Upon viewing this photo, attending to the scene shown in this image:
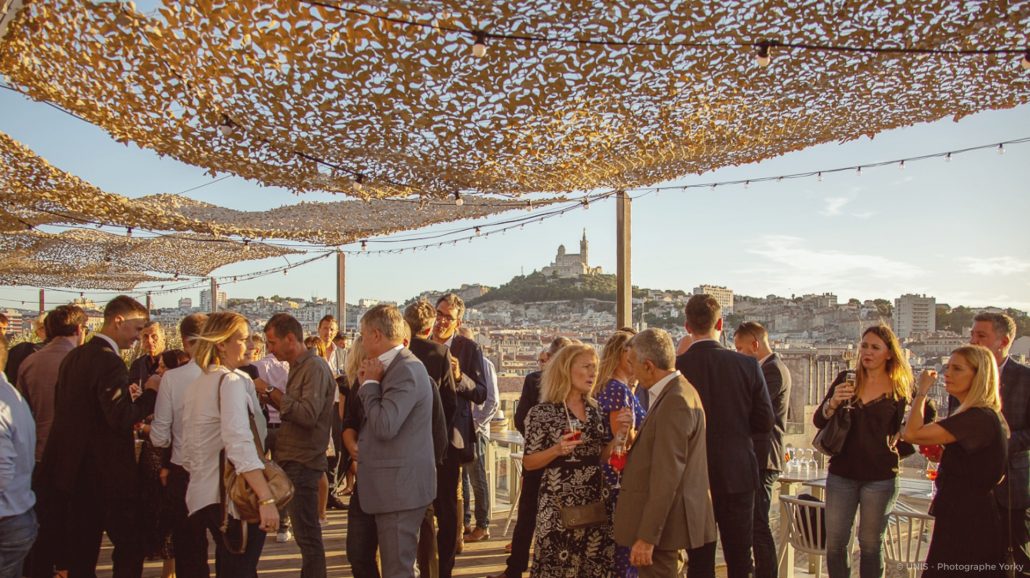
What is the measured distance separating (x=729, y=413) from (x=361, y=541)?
6.16ft

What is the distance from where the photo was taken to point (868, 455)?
3434mm

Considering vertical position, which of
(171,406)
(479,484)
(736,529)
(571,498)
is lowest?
(479,484)

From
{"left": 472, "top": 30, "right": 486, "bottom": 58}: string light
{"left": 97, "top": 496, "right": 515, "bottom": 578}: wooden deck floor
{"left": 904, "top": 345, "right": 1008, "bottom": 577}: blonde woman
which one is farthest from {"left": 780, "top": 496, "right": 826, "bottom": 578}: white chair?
{"left": 472, "top": 30, "right": 486, "bottom": 58}: string light

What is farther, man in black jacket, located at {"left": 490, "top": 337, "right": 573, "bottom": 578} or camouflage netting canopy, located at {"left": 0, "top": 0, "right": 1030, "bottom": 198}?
man in black jacket, located at {"left": 490, "top": 337, "right": 573, "bottom": 578}

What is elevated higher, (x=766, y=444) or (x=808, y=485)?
(x=766, y=444)

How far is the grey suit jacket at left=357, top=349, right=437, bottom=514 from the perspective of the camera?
301cm

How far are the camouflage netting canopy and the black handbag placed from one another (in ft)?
6.47

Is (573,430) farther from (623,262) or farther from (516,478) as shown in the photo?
(623,262)

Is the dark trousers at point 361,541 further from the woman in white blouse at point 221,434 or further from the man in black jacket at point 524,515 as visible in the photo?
the man in black jacket at point 524,515

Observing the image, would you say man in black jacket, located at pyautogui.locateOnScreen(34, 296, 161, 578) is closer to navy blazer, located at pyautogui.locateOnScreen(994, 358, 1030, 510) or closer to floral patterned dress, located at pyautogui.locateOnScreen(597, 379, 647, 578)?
floral patterned dress, located at pyautogui.locateOnScreen(597, 379, 647, 578)

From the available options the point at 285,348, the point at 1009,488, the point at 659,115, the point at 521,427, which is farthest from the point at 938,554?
the point at 285,348

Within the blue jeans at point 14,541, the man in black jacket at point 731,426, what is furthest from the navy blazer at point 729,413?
the blue jeans at point 14,541

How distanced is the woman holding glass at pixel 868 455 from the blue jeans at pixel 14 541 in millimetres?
3537

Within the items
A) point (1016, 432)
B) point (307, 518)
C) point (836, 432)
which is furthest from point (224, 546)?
point (1016, 432)
